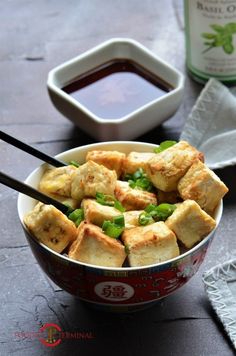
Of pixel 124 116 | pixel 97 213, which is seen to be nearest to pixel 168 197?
pixel 97 213

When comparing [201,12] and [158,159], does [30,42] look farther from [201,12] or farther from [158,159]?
[158,159]

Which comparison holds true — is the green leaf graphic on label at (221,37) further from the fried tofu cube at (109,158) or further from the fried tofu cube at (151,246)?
the fried tofu cube at (151,246)

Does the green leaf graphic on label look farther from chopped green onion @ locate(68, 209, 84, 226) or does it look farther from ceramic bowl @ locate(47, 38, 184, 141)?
chopped green onion @ locate(68, 209, 84, 226)

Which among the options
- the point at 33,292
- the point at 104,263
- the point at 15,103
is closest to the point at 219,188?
the point at 104,263

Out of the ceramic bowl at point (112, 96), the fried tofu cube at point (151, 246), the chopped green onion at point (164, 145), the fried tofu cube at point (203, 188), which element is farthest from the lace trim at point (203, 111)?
the fried tofu cube at point (151, 246)

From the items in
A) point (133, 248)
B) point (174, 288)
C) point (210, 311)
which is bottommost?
point (210, 311)

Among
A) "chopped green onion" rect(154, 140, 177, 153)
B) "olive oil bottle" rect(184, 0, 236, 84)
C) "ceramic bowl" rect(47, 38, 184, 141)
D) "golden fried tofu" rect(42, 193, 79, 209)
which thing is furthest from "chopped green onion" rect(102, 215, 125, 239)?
"olive oil bottle" rect(184, 0, 236, 84)
